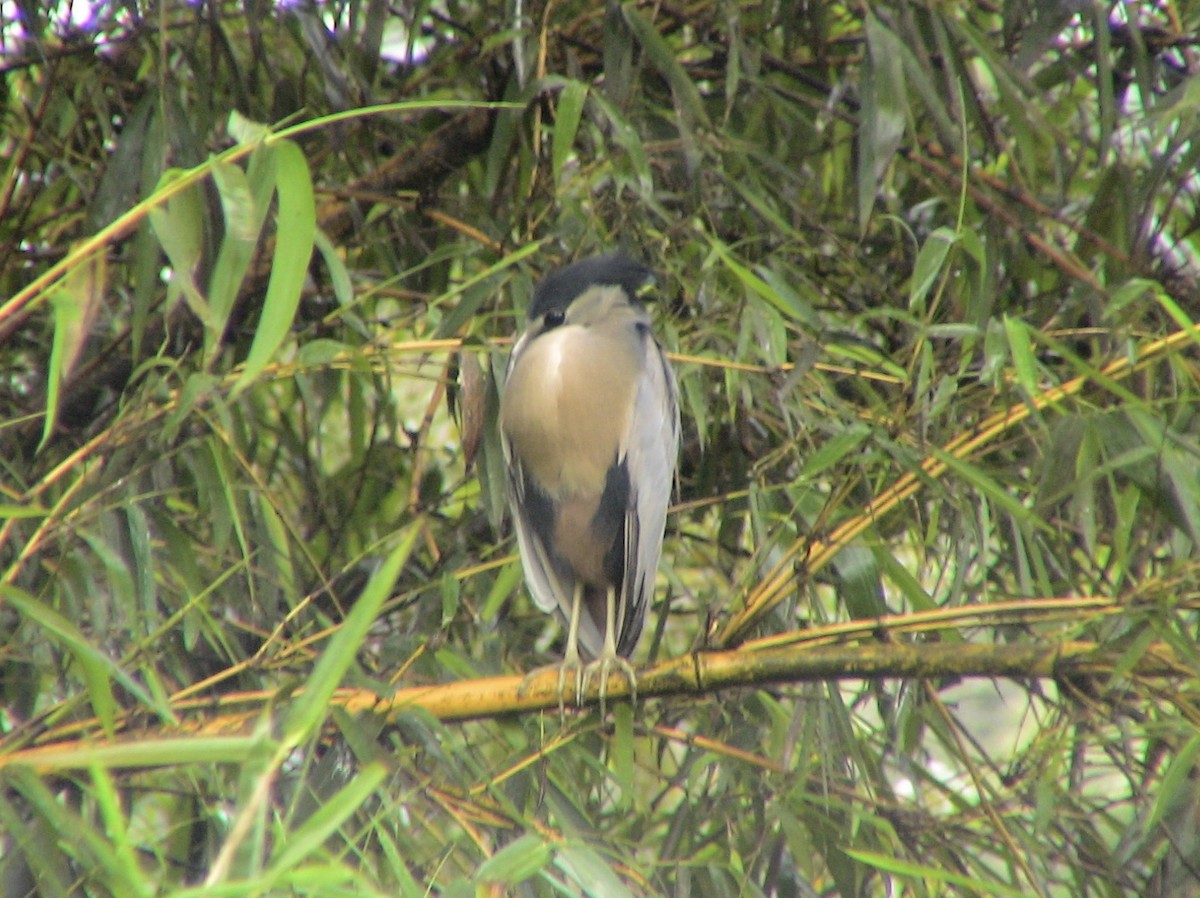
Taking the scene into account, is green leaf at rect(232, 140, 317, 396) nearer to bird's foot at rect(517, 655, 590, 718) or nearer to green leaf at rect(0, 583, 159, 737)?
green leaf at rect(0, 583, 159, 737)

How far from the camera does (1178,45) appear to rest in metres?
1.70

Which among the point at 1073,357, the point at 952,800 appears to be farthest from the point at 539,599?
the point at 1073,357

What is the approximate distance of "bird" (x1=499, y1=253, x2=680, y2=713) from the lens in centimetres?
167

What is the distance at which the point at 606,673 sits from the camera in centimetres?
147

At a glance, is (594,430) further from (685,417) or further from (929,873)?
(929,873)

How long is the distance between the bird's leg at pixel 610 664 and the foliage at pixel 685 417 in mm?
51

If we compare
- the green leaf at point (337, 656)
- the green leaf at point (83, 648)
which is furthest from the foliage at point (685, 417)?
the green leaf at point (337, 656)

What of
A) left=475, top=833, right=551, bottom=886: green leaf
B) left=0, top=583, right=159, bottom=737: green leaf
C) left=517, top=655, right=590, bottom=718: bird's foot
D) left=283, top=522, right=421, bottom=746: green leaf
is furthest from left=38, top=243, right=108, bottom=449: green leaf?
left=517, top=655, right=590, bottom=718: bird's foot

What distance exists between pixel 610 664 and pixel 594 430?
345 mm

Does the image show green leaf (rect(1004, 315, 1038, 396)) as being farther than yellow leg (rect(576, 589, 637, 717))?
No

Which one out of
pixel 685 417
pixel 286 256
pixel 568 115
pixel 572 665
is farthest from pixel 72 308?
pixel 685 417

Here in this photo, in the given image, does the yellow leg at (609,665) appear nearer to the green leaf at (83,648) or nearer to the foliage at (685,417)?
the foliage at (685,417)

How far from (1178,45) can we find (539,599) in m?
1.09

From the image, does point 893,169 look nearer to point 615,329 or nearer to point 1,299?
point 615,329
